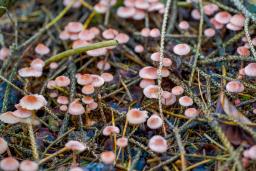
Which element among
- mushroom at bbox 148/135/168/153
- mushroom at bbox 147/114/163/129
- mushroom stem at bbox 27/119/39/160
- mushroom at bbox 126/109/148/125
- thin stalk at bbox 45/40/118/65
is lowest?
mushroom stem at bbox 27/119/39/160

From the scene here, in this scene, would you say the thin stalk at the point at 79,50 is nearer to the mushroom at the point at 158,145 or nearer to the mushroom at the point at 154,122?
the mushroom at the point at 154,122

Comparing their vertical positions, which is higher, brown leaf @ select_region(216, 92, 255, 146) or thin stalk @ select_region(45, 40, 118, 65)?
thin stalk @ select_region(45, 40, 118, 65)

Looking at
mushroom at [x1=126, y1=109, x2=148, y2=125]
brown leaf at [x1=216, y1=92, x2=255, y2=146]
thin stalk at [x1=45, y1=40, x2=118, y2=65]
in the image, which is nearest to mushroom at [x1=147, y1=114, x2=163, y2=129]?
mushroom at [x1=126, y1=109, x2=148, y2=125]

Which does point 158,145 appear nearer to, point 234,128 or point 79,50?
point 234,128

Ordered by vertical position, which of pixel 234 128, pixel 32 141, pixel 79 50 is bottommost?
pixel 32 141

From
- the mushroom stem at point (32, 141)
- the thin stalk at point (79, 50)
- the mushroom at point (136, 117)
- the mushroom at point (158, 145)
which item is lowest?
the mushroom stem at point (32, 141)

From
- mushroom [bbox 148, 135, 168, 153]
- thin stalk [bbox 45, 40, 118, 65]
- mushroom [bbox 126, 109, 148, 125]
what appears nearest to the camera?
mushroom [bbox 148, 135, 168, 153]

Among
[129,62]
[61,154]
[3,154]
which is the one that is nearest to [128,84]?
[129,62]

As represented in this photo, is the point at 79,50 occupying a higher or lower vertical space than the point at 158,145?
higher

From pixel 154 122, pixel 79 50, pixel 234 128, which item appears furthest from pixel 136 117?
pixel 79 50

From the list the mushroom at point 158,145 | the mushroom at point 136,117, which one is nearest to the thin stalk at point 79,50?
the mushroom at point 136,117

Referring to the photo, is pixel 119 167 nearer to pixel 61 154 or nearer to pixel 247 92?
pixel 61 154

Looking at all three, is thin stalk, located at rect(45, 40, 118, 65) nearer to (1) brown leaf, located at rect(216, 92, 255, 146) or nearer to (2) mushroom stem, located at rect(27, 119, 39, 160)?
(2) mushroom stem, located at rect(27, 119, 39, 160)
